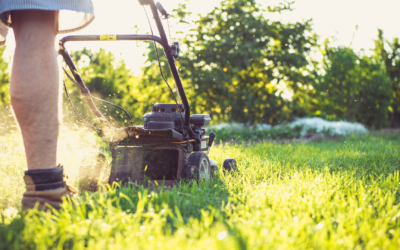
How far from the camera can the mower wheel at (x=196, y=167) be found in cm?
197

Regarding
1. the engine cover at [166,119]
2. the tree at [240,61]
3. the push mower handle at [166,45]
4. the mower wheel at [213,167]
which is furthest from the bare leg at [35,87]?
the tree at [240,61]

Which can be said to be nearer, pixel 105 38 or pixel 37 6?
pixel 37 6

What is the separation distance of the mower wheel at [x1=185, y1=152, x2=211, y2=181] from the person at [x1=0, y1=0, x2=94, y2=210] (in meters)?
0.73

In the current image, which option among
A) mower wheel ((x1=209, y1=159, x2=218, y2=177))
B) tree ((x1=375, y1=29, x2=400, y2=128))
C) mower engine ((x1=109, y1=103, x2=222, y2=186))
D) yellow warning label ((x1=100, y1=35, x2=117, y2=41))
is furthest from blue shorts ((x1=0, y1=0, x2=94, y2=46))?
tree ((x1=375, y1=29, x2=400, y2=128))

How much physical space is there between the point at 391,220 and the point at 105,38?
1.70 meters

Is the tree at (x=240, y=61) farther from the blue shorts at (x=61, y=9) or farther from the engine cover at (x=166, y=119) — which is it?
the blue shorts at (x=61, y=9)

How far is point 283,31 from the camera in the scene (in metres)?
7.56

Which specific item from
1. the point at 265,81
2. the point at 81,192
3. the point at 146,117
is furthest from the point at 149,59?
the point at 81,192

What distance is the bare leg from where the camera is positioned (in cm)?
138

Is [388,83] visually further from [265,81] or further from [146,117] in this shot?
[146,117]

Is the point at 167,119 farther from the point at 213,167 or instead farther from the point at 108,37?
the point at 108,37

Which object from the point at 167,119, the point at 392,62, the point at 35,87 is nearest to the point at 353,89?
the point at 392,62

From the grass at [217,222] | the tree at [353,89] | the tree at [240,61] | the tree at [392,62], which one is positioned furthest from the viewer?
the tree at [392,62]

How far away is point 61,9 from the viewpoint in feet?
4.66
